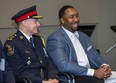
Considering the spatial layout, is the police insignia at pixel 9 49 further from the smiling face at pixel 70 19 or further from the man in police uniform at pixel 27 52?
the smiling face at pixel 70 19

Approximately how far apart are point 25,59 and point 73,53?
0.64 metres

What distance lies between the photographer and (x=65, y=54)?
3094 mm

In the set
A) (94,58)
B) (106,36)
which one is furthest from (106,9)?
(94,58)

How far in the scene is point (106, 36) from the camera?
4.72 m

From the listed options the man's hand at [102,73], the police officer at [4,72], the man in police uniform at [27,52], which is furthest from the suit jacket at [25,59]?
the man's hand at [102,73]

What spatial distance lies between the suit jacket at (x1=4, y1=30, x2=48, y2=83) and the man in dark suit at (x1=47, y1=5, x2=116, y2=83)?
187 millimetres

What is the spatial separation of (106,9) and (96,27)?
0.39 metres

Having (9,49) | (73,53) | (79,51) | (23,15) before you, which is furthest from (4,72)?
(79,51)

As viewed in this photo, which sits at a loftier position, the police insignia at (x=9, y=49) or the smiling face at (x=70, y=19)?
the smiling face at (x=70, y=19)

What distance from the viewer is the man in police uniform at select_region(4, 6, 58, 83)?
2795 mm

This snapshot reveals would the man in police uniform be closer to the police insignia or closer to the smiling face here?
the police insignia

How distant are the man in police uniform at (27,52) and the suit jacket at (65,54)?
127mm

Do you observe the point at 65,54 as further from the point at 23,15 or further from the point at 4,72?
the point at 4,72

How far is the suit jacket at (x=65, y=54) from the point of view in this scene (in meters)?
3.01
